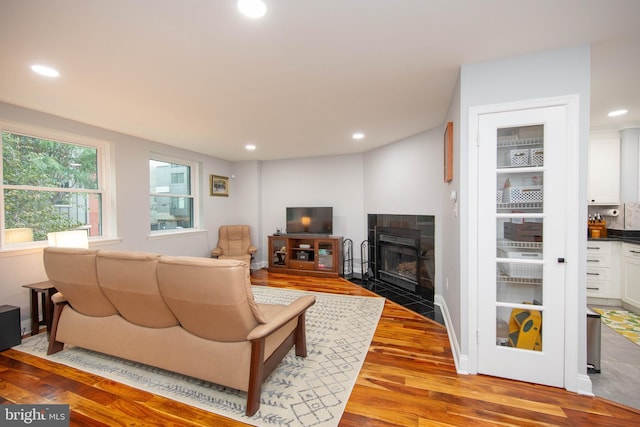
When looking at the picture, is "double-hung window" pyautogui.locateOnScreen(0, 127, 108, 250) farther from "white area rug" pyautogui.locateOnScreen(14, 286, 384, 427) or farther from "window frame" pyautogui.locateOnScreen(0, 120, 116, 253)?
"white area rug" pyautogui.locateOnScreen(14, 286, 384, 427)

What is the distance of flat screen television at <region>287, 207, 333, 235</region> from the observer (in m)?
5.45

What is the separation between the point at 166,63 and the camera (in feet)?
6.51

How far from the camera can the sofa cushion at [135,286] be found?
1.80m

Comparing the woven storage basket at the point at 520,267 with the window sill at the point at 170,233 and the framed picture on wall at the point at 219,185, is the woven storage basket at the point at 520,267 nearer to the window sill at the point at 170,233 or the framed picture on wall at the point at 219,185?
the window sill at the point at 170,233

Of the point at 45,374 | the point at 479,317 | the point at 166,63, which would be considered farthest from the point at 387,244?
the point at 45,374

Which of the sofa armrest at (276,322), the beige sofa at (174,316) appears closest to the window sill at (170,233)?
the beige sofa at (174,316)

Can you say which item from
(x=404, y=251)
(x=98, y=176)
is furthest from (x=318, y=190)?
(x=98, y=176)

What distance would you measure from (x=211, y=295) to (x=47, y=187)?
3088 mm

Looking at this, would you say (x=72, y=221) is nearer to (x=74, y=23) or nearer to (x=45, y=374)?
(x=45, y=374)

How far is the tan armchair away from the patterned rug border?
511 cm

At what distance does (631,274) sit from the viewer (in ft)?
10.8

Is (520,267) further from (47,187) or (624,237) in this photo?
(47,187)

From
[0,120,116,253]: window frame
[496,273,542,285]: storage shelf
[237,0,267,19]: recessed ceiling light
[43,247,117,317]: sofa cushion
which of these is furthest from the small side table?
[496,273,542,285]: storage shelf

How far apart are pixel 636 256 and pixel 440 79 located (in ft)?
11.0
